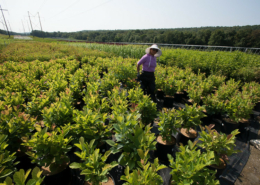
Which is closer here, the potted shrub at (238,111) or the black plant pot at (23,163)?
the black plant pot at (23,163)

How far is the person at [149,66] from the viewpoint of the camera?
4090 millimetres

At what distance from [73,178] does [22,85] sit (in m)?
2.91

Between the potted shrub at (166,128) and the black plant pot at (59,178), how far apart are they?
65.0 inches

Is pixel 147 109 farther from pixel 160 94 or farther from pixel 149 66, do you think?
pixel 160 94

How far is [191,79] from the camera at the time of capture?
17.0 feet

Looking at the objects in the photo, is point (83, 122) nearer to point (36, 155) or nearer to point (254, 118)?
point (36, 155)

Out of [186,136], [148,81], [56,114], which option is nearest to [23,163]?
[56,114]

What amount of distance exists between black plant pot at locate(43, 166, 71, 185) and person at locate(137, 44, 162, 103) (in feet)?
9.24

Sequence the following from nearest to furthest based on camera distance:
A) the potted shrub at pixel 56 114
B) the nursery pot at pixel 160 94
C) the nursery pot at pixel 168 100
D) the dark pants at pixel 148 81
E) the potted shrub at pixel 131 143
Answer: the potted shrub at pixel 131 143 < the potted shrub at pixel 56 114 < the dark pants at pixel 148 81 < the nursery pot at pixel 168 100 < the nursery pot at pixel 160 94

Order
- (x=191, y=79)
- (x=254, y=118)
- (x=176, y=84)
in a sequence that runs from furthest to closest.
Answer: (x=191, y=79) < (x=176, y=84) < (x=254, y=118)

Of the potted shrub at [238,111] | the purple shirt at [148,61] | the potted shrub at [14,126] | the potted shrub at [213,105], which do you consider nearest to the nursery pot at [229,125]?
the potted shrub at [238,111]

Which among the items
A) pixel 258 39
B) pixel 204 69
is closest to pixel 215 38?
pixel 258 39

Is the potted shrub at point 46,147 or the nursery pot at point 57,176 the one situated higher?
the potted shrub at point 46,147

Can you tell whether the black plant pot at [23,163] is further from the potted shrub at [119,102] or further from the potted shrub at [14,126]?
the potted shrub at [119,102]
